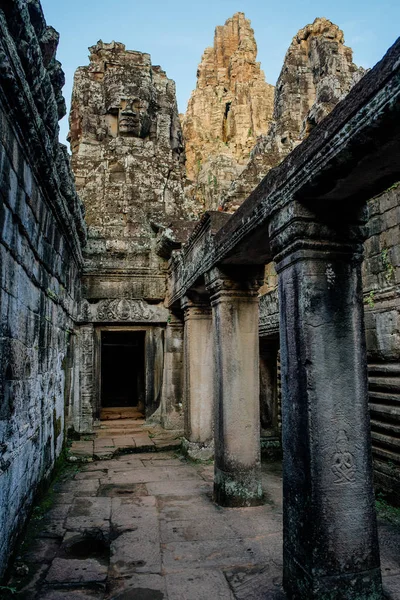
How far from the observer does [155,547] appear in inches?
152

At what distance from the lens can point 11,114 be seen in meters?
3.04

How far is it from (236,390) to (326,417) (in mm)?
2132

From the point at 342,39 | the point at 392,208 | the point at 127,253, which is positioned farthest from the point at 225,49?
the point at 392,208

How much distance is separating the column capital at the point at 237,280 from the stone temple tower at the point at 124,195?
4.46 metres

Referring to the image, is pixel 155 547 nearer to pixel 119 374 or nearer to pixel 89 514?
pixel 89 514

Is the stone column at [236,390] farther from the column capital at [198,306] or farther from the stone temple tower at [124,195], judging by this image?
the stone temple tower at [124,195]

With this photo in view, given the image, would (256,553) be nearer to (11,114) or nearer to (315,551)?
(315,551)

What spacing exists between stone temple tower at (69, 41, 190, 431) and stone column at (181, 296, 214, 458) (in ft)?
8.96

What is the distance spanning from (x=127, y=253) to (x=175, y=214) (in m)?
1.90

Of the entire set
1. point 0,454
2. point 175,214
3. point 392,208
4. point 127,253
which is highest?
point 175,214

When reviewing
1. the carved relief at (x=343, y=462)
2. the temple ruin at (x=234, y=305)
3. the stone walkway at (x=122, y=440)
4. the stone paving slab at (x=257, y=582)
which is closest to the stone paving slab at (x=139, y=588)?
the stone paving slab at (x=257, y=582)

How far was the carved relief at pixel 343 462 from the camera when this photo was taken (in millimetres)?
2797

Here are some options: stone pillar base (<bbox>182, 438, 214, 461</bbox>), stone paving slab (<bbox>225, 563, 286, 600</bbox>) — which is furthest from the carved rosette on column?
stone paving slab (<bbox>225, 563, 286, 600</bbox>)

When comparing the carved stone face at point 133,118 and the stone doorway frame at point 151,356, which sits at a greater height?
the carved stone face at point 133,118
